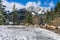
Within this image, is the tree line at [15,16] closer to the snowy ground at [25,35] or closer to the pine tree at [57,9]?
the pine tree at [57,9]

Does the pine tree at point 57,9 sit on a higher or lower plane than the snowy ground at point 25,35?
higher

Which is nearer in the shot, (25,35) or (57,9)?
(25,35)

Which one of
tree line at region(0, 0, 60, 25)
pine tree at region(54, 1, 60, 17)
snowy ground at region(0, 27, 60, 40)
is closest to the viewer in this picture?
snowy ground at region(0, 27, 60, 40)

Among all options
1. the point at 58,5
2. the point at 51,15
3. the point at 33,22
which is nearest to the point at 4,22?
the point at 33,22

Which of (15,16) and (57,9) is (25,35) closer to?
(15,16)

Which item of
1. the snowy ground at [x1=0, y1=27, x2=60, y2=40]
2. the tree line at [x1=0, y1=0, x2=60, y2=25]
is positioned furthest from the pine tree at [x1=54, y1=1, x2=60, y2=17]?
the snowy ground at [x1=0, y1=27, x2=60, y2=40]

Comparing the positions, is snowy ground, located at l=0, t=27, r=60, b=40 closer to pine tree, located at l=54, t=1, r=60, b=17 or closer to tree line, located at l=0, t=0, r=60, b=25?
tree line, located at l=0, t=0, r=60, b=25

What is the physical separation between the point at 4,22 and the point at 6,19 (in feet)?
1.07

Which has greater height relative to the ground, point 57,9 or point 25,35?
point 57,9

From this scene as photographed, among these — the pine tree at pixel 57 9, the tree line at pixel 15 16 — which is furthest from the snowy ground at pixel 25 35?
the pine tree at pixel 57 9

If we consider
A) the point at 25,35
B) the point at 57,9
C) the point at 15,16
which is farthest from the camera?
the point at 57,9

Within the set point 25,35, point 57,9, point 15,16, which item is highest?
point 57,9

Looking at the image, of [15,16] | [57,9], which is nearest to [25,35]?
[15,16]

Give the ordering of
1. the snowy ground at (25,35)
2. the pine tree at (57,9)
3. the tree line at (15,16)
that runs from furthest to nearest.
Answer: the pine tree at (57,9)
the tree line at (15,16)
the snowy ground at (25,35)
